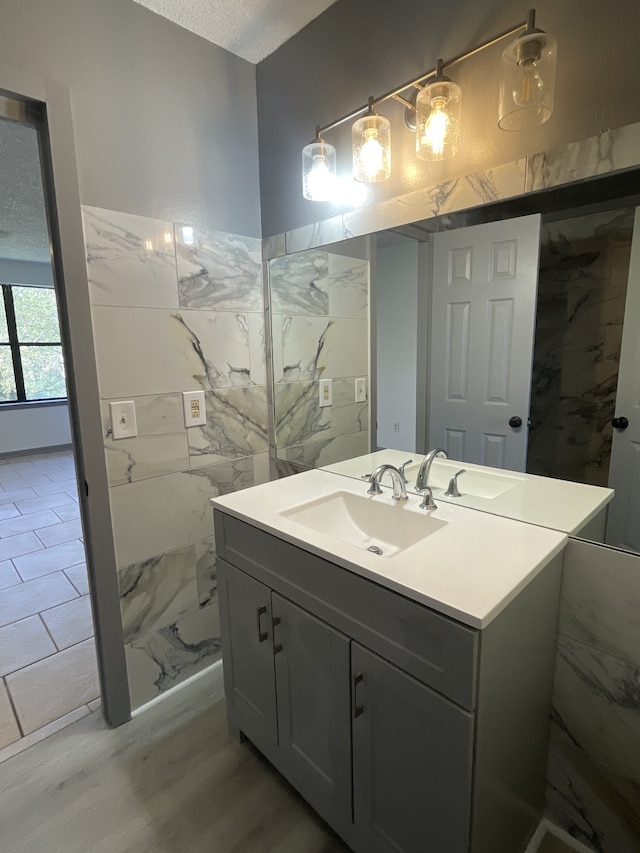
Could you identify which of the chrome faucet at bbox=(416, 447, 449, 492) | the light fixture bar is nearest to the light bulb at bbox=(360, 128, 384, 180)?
the light fixture bar

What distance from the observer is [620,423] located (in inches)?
44.1

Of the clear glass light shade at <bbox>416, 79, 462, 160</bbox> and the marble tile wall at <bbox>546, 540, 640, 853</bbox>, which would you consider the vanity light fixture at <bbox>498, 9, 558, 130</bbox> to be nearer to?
the clear glass light shade at <bbox>416, 79, 462, 160</bbox>

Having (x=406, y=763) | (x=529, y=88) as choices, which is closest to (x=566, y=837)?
(x=406, y=763)

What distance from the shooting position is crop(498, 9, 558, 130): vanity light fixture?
101 cm

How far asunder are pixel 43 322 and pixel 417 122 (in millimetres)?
6089

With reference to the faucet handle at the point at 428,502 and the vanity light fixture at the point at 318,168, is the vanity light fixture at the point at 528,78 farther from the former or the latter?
the faucet handle at the point at 428,502

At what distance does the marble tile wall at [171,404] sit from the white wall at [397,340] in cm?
63

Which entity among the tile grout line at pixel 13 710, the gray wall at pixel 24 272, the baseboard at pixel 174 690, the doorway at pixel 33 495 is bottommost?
the tile grout line at pixel 13 710

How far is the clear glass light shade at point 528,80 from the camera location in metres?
1.01

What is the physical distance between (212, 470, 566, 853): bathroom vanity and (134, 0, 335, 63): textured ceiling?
1.68 metres

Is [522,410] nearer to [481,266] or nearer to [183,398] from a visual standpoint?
[481,266]

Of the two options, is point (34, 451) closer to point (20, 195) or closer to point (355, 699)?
point (20, 195)

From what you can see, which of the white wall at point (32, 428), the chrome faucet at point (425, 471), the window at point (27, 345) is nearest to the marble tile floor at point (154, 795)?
the chrome faucet at point (425, 471)

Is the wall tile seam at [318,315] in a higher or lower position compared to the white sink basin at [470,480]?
higher
